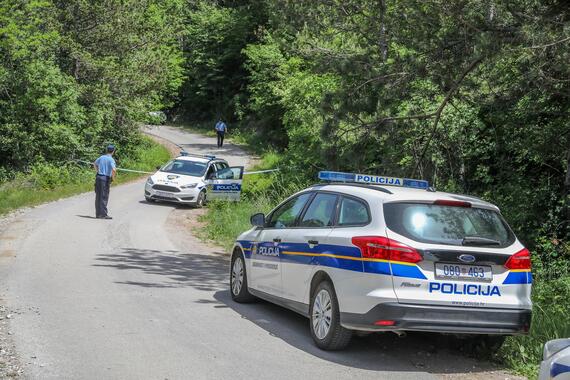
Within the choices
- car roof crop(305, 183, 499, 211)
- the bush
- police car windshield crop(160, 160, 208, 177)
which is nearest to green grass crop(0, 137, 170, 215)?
police car windshield crop(160, 160, 208, 177)

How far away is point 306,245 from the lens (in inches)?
350

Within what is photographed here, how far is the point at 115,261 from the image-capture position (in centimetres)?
1431

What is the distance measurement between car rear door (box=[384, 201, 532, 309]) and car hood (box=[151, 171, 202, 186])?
18096 millimetres

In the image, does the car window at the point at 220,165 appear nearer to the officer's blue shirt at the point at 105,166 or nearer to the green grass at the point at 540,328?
the officer's blue shirt at the point at 105,166

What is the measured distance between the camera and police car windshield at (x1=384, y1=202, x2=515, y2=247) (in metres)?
7.75

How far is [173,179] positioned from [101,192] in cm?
543

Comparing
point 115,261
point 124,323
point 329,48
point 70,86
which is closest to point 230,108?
point 70,86

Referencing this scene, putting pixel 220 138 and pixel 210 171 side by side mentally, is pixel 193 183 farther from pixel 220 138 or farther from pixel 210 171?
pixel 220 138

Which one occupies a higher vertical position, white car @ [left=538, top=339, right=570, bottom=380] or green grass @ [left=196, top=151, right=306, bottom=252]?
white car @ [left=538, top=339, right=570, bottom=380]

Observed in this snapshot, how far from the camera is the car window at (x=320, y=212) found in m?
8.80

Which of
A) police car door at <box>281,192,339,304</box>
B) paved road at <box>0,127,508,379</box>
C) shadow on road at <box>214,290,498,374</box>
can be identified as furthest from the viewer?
police car door at <box>281,192,339,304</box>

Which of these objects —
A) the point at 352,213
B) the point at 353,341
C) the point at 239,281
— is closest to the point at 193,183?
the point at 239,281

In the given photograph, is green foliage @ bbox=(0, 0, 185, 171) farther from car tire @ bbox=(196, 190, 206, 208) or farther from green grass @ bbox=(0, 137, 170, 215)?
car tire @ bbox=(196, 190, 206, 208)

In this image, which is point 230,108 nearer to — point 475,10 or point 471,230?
point 475,10
